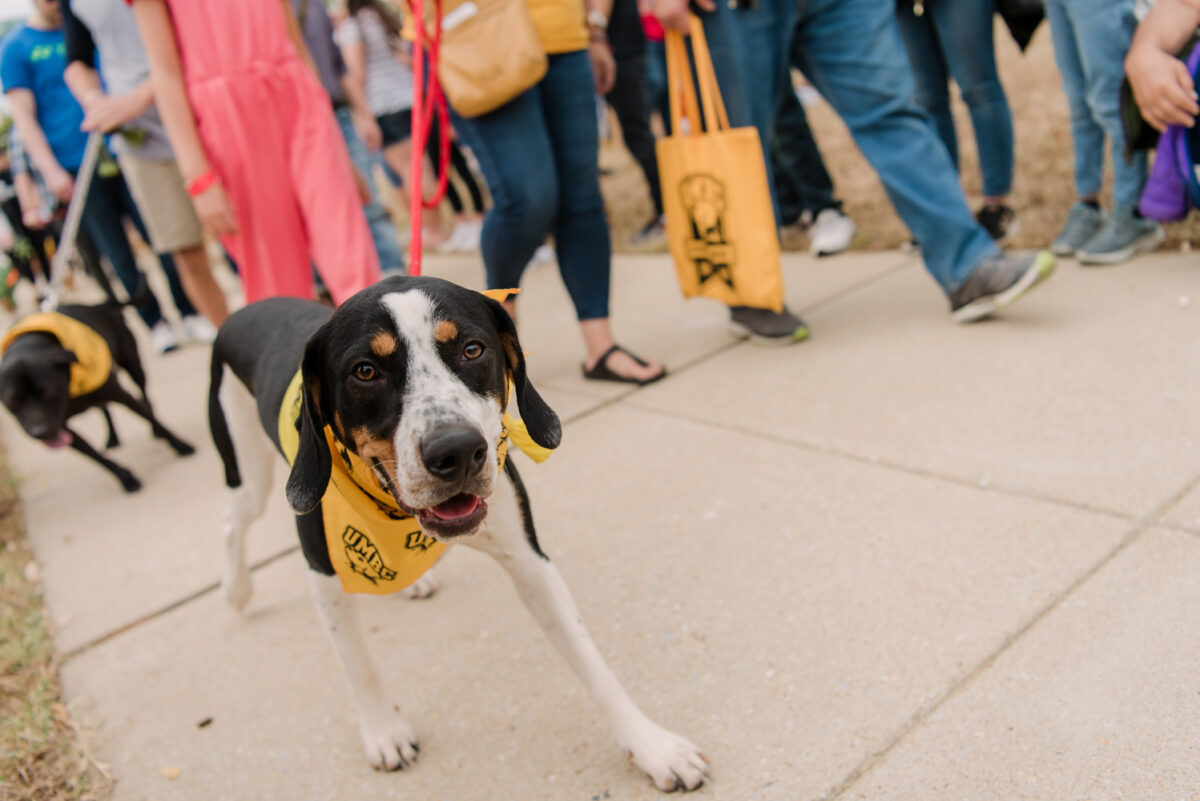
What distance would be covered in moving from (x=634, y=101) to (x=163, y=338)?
13.7 ft

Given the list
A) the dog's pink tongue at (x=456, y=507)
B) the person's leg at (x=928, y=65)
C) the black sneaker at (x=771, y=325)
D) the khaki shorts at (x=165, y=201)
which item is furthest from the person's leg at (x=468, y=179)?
the dog's pink tongue at (x=456, y=507)

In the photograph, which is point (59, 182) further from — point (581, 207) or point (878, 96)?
point (878, 96)

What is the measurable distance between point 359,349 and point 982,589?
66.3 inches

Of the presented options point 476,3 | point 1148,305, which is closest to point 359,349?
point 476,3

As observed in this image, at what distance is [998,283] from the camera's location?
385cm

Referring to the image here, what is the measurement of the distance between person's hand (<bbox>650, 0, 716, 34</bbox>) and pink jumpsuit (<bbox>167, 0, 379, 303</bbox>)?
4.75 ft

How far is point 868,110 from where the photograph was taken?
13.3 ft

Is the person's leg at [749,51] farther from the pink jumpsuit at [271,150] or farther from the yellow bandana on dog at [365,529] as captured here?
the yellow bandana on dog at [365,529]

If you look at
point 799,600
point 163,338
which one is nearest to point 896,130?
point 799,600

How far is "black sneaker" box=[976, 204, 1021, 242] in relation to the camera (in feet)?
16.4

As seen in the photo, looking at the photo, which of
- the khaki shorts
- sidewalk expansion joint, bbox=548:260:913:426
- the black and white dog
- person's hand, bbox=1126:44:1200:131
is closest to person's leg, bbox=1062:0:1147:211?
person's hand, bbox=1126:44:1200:131

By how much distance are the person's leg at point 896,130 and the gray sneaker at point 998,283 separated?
46mm

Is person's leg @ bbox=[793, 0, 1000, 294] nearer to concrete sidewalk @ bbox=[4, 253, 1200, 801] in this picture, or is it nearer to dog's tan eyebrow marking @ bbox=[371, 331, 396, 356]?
concrete sidewalk @ bbox=[4, 253, 1200, 801]

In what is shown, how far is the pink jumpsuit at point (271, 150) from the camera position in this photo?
352cm
